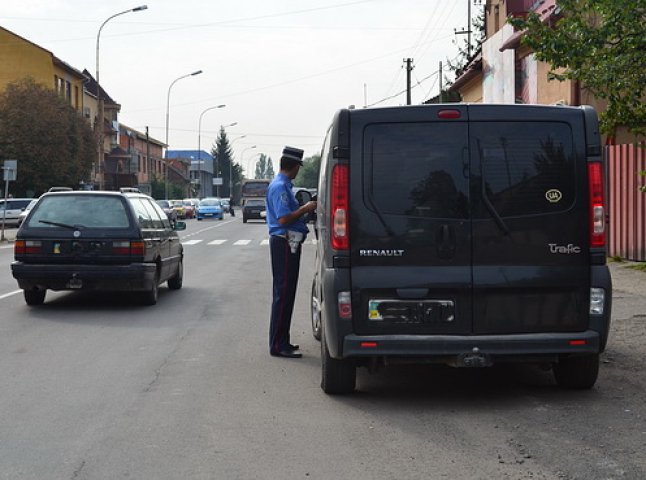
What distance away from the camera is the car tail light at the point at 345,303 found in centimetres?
689

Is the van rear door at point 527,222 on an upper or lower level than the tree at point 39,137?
lower

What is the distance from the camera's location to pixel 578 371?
739cm

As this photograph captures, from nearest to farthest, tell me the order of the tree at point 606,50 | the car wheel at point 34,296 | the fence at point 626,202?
the car wheel at point 34,296
the tree at point 606,50
the fence at point 626,202

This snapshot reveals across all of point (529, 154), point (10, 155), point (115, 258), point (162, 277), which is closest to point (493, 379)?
point (529, 154)

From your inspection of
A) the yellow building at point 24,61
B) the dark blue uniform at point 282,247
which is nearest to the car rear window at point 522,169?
the dark blue uniform at point 282,247

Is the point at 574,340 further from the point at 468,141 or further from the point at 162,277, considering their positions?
the point at 162,277

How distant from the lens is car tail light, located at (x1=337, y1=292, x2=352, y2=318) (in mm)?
6891

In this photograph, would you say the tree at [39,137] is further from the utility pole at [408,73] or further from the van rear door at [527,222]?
the van rear door at [527,222]

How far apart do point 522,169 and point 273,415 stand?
2.36 metres

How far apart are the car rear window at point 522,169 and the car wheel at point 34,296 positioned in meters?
8.02

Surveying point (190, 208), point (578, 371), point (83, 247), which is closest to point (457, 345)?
point (578, 371)

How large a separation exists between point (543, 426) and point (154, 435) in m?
2.42

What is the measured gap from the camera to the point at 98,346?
386 inches

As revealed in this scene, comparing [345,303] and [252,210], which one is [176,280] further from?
[252,210]
